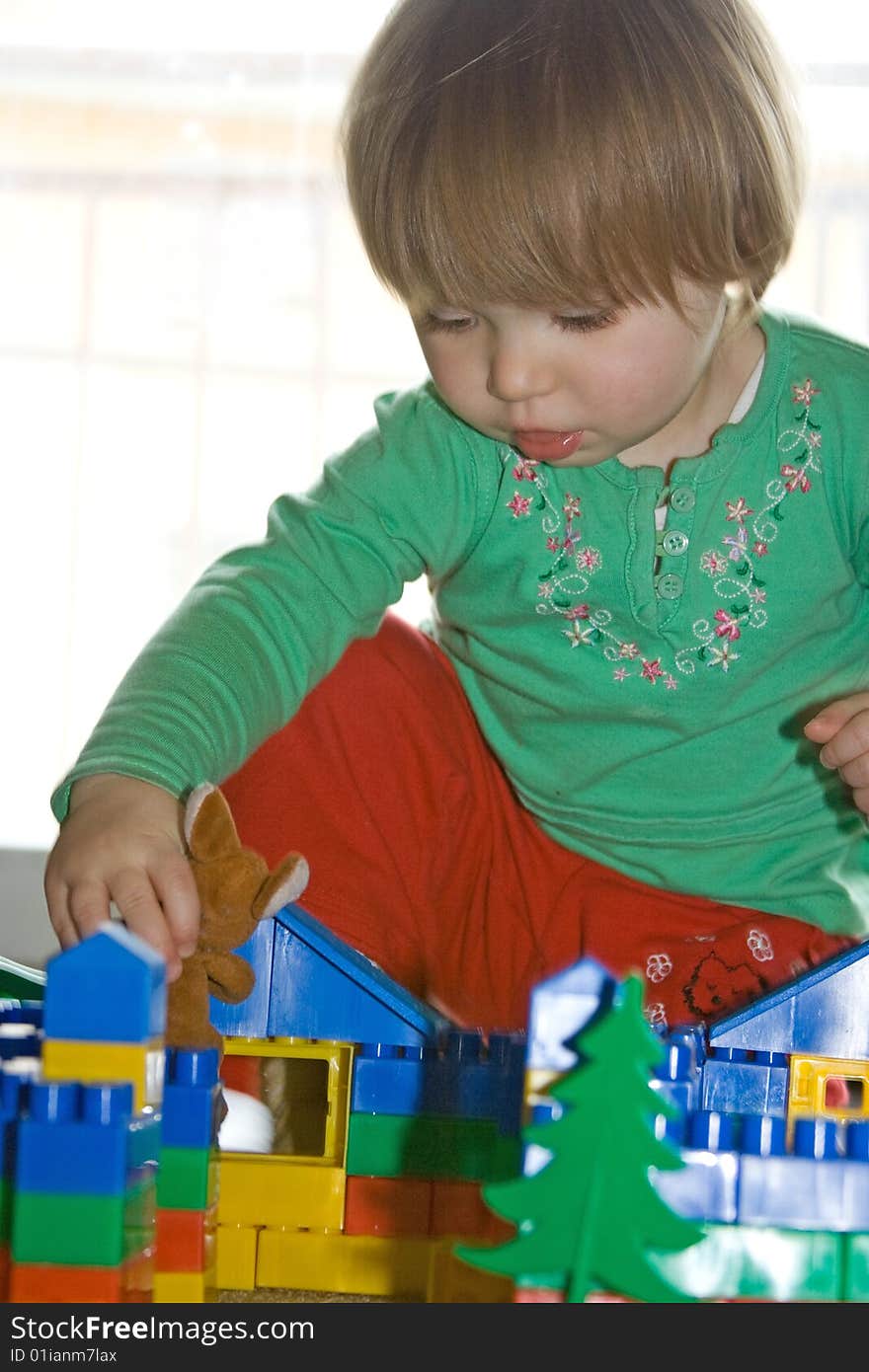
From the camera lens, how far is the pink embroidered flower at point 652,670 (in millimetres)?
991

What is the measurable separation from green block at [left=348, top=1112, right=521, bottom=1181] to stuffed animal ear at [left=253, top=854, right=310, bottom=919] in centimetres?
11

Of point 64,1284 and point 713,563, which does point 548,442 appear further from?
point 64,1284

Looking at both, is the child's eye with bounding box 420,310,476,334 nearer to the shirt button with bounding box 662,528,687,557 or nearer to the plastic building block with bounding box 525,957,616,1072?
the shirt button with bounding box 662,528,687,557

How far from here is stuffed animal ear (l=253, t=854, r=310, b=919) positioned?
25.8 inches

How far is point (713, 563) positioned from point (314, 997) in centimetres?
40

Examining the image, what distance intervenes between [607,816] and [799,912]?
13cm

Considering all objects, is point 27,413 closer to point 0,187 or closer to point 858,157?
point 0,187

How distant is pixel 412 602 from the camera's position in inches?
68.6

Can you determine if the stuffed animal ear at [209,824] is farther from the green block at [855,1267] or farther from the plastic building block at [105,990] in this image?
the green block at [855,1267]

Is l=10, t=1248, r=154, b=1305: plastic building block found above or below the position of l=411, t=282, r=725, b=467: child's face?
below

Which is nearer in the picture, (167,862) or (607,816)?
(167,862)

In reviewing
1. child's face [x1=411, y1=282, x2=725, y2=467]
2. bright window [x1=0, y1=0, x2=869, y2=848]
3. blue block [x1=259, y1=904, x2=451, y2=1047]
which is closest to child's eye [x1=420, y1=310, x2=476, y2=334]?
child's face [x1=411, y1=282, x2=725, y2=467]
